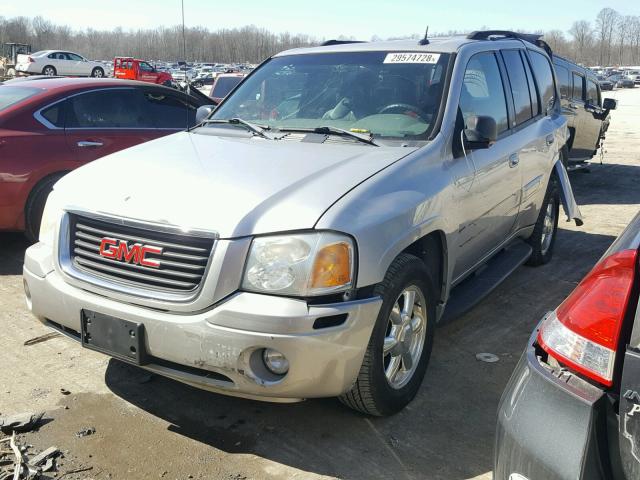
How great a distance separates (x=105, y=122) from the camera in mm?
6422

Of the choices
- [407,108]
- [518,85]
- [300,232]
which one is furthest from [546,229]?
[300,232]

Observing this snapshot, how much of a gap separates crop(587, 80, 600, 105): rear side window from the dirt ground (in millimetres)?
8609

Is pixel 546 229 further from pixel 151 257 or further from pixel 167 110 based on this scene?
pixel 151 257

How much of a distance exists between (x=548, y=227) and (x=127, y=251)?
174 inches

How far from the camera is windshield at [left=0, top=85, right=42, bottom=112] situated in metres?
5.91

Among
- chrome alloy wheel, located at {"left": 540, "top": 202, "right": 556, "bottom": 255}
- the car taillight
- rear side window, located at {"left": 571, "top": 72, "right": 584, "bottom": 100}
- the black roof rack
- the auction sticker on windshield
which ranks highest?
the black roof rack

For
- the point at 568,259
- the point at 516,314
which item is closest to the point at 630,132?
the point at 568,259

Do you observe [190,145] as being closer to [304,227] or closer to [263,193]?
[263,193]

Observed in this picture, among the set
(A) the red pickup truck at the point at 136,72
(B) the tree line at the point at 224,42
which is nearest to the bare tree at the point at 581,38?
(B) the tree line at the point at 224,42

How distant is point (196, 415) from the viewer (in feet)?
11.1

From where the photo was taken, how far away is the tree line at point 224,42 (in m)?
117

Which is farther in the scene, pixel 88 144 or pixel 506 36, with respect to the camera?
pixel 88 144

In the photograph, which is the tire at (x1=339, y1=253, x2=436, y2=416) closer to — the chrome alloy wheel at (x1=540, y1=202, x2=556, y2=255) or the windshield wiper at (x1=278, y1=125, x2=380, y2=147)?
the windshield wiper at (x1=278, y1=125, x2=380, y2=147)

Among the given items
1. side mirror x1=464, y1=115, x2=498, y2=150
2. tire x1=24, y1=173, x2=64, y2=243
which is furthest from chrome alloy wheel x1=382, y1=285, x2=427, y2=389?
tire x1=24, y1=173, x2=64, y2=243
